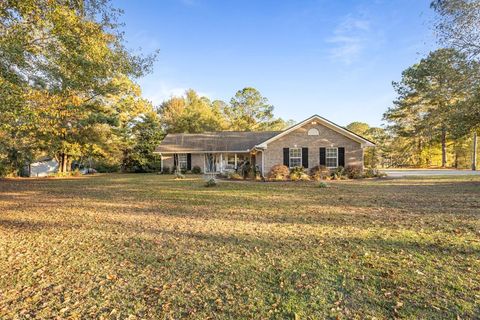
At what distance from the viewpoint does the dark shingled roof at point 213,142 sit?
27078mm

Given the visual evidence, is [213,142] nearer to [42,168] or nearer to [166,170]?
[166,170]

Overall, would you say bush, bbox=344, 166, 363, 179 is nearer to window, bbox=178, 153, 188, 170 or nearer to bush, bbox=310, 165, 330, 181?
bush, bbox=310, 165, 330, 181

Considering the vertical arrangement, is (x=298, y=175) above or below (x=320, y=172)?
below

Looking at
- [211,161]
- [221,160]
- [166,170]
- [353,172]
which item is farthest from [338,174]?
[166,170]

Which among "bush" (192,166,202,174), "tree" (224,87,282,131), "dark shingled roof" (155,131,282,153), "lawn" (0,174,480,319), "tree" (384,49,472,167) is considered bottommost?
"lawn" (0,174,480,319)

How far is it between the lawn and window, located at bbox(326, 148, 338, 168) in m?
11.5

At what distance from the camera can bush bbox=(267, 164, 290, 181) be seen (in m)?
18.6

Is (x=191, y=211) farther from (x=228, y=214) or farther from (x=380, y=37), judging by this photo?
(x=380, y=37)

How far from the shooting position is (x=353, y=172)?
19.4 m

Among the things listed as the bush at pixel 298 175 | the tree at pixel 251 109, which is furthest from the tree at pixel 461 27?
the tree at pixel 251 109

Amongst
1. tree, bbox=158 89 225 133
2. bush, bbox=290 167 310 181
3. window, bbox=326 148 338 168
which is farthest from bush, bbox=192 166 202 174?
tree, bbox=158 89 225 133

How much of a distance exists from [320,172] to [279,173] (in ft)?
11.1

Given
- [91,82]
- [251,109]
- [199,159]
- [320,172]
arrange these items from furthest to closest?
[251,109]
[199,159]
[320,172]
[91,82]

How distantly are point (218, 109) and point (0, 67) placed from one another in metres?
40.5
